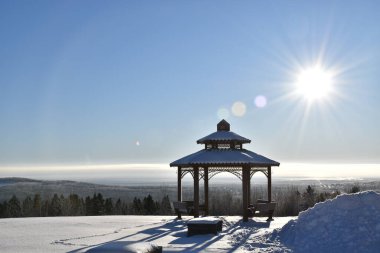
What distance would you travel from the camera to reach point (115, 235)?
51.3 feet

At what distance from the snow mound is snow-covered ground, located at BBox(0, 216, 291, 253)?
107 centimetres

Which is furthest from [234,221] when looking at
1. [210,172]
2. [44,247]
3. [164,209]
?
[164,209]

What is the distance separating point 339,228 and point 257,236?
9.00 ft

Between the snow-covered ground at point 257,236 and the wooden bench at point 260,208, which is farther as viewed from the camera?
the wooden bench at point 260,208

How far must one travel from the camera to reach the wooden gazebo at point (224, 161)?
20.4 m

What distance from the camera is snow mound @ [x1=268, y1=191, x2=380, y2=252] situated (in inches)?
497

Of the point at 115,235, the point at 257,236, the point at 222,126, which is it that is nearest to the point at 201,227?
the point at 257,236

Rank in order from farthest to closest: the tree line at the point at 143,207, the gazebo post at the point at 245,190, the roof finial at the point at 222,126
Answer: the tree line at the point at 143,207, the roof finial at the point at 222,126, the gazebo post at the point at 245,190

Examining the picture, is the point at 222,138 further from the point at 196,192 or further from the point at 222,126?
the point at 196,192

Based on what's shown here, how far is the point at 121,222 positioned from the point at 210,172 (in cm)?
444

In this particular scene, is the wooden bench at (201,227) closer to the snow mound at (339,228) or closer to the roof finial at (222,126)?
the snow mound at (339,228)

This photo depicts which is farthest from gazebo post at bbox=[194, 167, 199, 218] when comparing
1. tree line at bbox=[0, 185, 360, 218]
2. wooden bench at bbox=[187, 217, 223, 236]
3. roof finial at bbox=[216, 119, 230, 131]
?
tree line at bbox=[0, 185, 360, 218]

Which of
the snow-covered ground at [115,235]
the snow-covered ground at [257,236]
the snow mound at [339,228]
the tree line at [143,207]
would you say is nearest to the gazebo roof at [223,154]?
the snow-covered ground at [115,235]

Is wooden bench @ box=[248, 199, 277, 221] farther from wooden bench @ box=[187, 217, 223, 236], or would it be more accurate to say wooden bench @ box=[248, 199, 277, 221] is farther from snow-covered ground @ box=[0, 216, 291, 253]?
wooden bench @ box=[187, 217, 223, 236]
